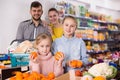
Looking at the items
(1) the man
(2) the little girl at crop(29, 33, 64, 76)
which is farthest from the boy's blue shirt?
(1) the man

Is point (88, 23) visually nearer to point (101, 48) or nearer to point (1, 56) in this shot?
point (101, 48)

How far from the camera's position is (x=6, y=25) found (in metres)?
4.77

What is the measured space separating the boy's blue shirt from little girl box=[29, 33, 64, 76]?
27 centimetres

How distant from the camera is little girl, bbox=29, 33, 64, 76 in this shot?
2.13m

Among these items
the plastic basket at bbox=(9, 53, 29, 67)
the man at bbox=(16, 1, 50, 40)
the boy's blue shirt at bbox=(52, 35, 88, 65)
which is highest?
the man at bbox=(16, 1, 50, 40)

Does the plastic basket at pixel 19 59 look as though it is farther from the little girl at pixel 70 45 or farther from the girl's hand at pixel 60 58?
the girl's hand at pixel 60 58

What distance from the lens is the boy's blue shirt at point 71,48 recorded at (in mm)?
2609

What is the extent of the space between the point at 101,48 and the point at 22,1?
5049mm

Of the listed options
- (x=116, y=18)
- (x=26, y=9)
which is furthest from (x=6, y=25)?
(x=116, y=18)

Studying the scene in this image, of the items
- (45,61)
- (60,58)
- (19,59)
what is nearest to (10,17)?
(19,59)

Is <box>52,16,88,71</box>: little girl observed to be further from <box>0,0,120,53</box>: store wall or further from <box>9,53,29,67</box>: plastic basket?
<box>0,0,120,53</box>: store wall

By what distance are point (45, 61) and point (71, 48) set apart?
487mm

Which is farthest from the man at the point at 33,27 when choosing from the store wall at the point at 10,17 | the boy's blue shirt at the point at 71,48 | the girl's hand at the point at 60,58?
the girl's hand at the point at 60,58

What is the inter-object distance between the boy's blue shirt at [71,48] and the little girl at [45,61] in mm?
268
